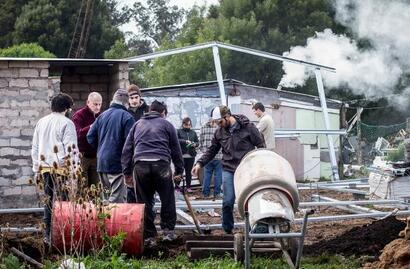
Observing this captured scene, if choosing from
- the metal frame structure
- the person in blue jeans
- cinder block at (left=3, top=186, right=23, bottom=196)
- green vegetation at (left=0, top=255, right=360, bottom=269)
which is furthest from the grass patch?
the metal frame structure

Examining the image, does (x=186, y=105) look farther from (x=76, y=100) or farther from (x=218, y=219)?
(x=218, y=219)

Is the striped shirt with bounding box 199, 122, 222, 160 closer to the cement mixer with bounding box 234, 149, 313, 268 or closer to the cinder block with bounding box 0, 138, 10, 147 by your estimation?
the cinder block with bounding box 0, 138, 10, 147

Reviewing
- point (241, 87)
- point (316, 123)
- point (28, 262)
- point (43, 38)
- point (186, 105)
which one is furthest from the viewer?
point (43, 38)

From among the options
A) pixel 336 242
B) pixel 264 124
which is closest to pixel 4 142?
pixel 264 124

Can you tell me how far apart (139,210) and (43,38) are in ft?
109

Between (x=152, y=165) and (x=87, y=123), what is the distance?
6.86 feet

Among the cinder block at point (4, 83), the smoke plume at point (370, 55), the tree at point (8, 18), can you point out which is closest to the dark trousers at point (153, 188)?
the cinder block at point (4, 83)

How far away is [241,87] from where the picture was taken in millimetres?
23406

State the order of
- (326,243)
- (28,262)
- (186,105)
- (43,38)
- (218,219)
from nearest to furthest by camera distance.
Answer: (28,262), (326,243), (218,219), (186,105), (43,38)

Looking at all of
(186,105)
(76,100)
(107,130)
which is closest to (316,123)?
(186,105)

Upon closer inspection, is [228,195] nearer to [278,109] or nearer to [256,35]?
[278,109]

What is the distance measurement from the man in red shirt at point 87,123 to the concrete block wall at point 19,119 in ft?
8.21

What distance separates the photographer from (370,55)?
3578cm

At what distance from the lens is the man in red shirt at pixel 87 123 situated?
36.1ft
